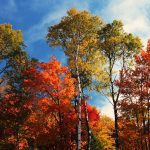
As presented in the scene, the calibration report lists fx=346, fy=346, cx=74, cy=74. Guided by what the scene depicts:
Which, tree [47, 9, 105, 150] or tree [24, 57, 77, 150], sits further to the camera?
tree [24, 57, 77, 150]

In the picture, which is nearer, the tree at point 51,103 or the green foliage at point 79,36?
the green foliage at point 79,36

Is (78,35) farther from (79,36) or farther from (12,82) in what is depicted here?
(12,82)

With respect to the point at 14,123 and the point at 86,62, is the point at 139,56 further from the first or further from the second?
the point at 14,123

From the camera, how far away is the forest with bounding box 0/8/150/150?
32094 mm

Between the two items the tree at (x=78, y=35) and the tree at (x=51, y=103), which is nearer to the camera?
the tree at (x=78, y=35)

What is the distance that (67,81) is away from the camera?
124 feet

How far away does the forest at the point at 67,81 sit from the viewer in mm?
32094

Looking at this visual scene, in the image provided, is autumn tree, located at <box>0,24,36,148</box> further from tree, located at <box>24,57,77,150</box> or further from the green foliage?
the green foliage

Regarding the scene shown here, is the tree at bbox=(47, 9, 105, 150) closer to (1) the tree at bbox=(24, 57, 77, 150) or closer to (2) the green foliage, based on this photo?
(2) the green foliage

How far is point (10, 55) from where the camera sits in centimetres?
3841

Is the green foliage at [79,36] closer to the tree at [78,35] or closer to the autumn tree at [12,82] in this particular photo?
the tree at [78,35]

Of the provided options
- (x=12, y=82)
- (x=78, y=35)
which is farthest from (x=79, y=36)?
(x=12, y=82)

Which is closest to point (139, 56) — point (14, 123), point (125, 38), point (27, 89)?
point (125, 38)

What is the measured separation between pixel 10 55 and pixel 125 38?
43.1ft
